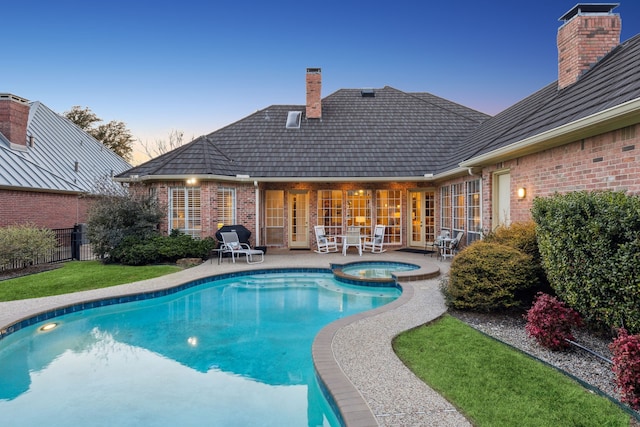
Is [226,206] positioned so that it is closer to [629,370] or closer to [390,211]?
[390,211]

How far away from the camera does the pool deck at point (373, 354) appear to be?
3.24m

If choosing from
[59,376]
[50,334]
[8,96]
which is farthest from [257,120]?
[59,376]

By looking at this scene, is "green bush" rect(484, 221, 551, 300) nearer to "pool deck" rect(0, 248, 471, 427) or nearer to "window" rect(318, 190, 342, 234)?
"pool deck" rect(0, 248, 471, 427)

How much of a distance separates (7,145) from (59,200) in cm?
330

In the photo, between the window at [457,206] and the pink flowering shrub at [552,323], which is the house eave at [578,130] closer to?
the pink flowering shrub at [552,323]

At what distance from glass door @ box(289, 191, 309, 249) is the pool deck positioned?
20.7ft

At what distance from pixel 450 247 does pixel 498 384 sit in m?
8.72

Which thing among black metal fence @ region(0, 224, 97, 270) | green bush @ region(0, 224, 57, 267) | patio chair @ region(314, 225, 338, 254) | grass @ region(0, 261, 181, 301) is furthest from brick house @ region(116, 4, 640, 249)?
green bush @ region(0, 224, 57, 267)

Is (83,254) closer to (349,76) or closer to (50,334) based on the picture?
(50,334)

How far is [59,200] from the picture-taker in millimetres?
16828

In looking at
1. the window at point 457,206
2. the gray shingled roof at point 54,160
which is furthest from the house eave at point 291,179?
the gray shingled roof at point 54,160

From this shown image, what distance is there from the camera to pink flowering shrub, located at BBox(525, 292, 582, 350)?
15.1ft

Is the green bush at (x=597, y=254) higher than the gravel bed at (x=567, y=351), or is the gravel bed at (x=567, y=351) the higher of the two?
the green bush at (x=597, y=254)

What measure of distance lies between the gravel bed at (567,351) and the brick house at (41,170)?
12.7m
